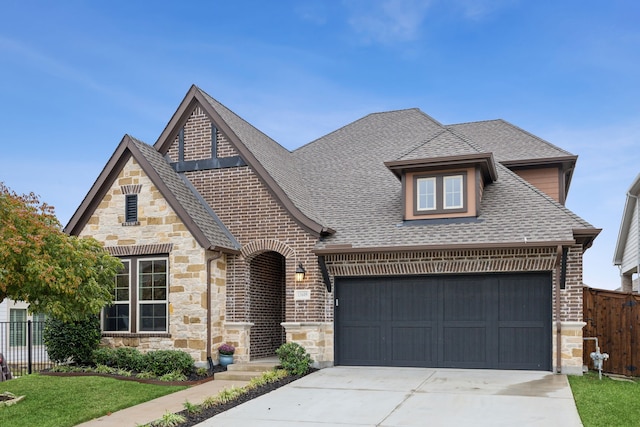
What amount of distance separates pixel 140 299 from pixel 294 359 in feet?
13.2

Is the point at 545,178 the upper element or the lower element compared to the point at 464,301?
upper

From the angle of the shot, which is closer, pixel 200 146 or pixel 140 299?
pixel 140 299

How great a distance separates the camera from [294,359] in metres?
14.2

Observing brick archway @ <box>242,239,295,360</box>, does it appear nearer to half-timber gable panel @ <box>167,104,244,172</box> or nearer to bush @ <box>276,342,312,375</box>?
bush @ <box>276,342,312,375</box>

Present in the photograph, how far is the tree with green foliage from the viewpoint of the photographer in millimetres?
10742

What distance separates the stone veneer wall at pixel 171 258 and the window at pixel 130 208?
0.10m

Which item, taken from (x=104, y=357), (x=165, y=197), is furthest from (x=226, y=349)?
(x=165, y=197)

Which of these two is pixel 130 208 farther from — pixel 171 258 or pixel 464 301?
pixel 464 301

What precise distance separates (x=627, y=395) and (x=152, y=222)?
10585 mm

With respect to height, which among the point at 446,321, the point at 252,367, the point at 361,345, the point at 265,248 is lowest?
the point at 252,367

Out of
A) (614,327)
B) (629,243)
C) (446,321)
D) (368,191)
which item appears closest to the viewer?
(614,327)

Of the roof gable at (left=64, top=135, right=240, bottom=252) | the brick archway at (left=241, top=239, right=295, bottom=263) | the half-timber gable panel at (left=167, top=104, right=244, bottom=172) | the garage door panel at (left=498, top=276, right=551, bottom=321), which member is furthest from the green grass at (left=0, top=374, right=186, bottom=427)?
the garage door panel at (left=498, top=276, right=551, bottom=321)

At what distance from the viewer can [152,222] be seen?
1542cm

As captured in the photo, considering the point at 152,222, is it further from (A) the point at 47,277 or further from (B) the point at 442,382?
(B) the point at 442,382
